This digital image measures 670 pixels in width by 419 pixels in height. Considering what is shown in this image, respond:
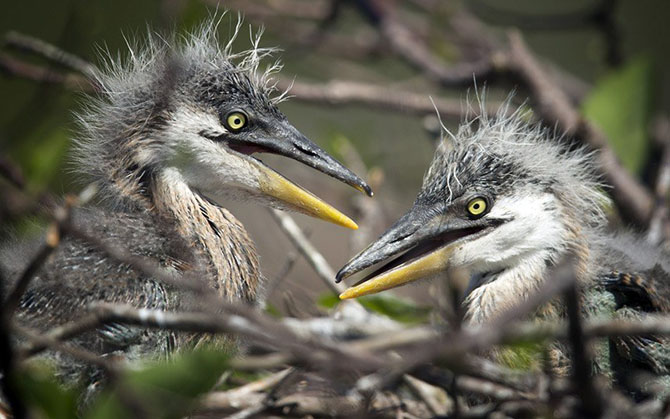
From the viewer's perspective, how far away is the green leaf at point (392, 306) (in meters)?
2.56

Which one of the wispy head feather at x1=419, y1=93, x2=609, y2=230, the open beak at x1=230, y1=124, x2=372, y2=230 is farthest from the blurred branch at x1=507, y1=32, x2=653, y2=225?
the open beak at x1=230, y1=124, x2=372, y2=230

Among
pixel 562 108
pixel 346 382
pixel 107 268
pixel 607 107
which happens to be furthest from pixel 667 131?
pixel 107 268

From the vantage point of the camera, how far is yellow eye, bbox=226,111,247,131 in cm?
232

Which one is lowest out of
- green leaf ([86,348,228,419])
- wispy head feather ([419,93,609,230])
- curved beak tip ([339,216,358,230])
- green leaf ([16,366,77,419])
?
green leaf ([16,366,77,419])

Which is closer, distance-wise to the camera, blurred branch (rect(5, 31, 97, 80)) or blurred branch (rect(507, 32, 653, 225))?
blurred branch (rect(5, 31, 97, 80))

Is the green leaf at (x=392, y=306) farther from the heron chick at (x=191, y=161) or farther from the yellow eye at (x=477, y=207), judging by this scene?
the yellow eye at (x=477, y=207)

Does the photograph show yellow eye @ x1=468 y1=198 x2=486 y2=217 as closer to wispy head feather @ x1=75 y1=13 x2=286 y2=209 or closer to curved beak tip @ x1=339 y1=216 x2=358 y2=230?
curved beak tip @ x1=339 y1=216 x2=358 y2=230

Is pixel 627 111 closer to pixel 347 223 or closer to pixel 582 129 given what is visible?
pixel 582 129

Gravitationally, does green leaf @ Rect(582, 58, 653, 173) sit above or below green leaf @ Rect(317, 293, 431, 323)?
above

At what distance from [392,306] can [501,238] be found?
499 millimetres

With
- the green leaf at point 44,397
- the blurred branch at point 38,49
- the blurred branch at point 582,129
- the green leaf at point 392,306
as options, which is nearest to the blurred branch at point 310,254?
the green leaf at point 392,306

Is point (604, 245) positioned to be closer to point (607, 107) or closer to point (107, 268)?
point (607, 107)

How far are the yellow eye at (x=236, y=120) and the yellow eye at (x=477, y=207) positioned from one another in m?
0.68

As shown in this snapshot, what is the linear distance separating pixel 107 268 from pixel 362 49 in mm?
2323
